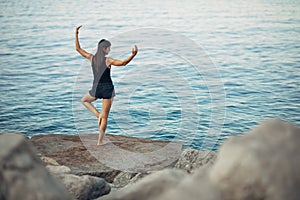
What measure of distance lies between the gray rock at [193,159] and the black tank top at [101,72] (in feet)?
6.13

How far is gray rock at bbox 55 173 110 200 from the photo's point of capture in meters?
5.58

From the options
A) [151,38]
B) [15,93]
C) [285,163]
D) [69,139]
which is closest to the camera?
[285,163]

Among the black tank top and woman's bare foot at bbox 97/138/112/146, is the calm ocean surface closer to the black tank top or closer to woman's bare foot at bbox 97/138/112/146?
woman's bare foot at bbox 97/138/112/146

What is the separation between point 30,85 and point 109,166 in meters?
9.77

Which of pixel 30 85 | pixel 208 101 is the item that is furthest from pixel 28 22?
pixel 208 101

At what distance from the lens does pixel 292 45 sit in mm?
21375

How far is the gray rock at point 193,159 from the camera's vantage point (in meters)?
6.73

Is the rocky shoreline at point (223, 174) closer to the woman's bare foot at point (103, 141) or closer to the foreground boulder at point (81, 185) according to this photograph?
the foreground boulder at point (81, 185)

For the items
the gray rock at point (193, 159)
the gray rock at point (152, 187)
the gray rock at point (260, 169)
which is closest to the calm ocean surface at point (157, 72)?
the gray rock at point (193, 159)

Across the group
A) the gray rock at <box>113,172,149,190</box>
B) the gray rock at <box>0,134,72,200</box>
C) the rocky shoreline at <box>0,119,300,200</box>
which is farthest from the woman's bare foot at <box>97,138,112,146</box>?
the gray rock at <box>0,134,72,200</box>

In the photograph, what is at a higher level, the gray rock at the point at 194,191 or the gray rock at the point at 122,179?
the gray rock at the point at 194,191

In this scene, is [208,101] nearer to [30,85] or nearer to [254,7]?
[30,85]

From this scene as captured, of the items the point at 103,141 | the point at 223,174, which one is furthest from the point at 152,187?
the point at 103,141

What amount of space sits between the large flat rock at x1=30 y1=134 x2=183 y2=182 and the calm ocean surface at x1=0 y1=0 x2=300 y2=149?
220 centimetres
